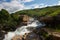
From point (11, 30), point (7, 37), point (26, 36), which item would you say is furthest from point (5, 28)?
point (26, 36)

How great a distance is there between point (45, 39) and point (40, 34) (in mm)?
2319

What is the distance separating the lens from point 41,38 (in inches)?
995

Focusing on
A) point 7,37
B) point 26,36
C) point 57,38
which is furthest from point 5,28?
point 57,38

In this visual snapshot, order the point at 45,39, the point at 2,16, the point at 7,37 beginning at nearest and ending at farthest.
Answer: the point at 45,39, the point at 7,37, the point at 2,16

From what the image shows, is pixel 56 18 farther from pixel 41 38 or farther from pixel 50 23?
pixel 41 38

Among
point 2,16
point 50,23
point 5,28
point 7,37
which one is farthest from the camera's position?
point 2,16

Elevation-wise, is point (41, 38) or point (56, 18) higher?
point (56, 18)

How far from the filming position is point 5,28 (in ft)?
122

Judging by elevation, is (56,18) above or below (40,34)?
above

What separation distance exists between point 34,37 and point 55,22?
412cm

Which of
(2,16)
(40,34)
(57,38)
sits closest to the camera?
(57,38)

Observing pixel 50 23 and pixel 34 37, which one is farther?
pixel 50 23

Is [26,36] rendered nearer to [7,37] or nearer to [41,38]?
[41,38]

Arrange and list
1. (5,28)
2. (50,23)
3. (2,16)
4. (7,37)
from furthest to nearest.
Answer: (2,16) → (5,28) → (7,37) → (50,23)
